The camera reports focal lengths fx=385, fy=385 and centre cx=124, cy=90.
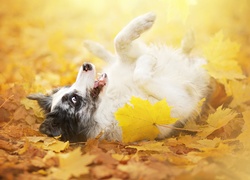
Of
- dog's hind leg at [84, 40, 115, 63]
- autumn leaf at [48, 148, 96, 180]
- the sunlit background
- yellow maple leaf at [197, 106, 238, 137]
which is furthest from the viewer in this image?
the sunlit background

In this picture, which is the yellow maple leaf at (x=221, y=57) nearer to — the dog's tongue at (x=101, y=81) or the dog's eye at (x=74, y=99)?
the dog's tongue at (x=101, y=81)

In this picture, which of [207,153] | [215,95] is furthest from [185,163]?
[215,95]

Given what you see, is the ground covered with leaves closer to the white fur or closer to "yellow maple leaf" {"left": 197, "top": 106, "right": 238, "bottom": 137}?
"yellow maple leaf" {"left": 197, "top": 106, "right": 238, "bottom": 137}

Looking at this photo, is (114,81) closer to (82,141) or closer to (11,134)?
(82,141)

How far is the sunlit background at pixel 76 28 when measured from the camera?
5.52 meters

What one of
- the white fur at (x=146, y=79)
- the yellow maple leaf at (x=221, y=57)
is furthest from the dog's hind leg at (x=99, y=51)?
the yellow maple leaf at (x=221, y=57)

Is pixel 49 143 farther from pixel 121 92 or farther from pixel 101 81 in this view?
pixel 121 92

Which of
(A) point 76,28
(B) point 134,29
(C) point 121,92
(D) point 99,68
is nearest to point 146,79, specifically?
(C) point 121,92

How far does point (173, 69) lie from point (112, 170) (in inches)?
66.8

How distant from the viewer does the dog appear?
10.5 ft

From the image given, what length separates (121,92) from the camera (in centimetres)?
342

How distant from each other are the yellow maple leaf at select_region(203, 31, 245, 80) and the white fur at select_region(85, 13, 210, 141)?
0.15m

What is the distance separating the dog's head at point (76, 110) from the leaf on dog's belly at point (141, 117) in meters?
0.42

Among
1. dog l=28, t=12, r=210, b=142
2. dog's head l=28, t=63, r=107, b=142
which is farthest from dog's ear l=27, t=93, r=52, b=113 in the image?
dog's head l=28, t=63, r=107, b=142
